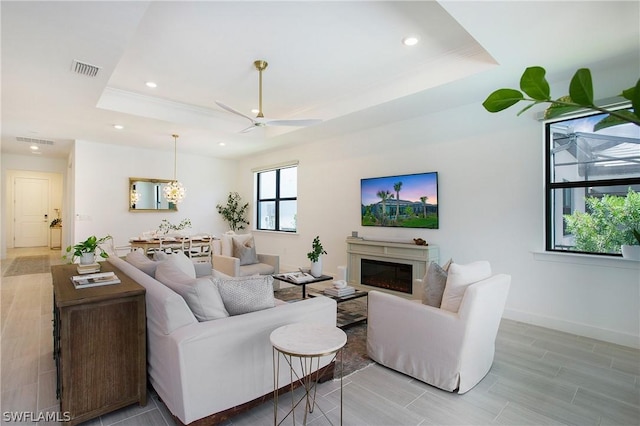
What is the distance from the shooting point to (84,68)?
3168 mm

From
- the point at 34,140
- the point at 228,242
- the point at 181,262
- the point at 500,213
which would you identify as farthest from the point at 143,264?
the point at 34,140

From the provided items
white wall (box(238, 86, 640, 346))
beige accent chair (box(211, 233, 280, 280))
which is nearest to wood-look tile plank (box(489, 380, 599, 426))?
white wall (box(238, 86, 640, 346))

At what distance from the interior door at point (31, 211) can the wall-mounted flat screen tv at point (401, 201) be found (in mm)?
10152

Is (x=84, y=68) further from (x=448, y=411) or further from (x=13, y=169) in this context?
(x=13, y=169)

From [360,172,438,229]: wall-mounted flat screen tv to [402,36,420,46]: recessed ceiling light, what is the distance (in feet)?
6.05

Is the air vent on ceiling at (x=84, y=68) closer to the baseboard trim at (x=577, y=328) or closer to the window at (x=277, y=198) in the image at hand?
the window at (x=277, y=198)

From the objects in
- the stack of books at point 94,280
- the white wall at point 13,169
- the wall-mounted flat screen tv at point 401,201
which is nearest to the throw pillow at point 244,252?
the wall-mounted flat screen tv at point 401,201

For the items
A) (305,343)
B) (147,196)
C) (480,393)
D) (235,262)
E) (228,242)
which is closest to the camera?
(305,343)

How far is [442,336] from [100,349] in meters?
2.20

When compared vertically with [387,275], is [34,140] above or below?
above

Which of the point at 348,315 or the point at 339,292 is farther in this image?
the point at 348,315

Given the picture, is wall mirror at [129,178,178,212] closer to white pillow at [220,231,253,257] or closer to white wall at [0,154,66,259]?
white pillow at [220,231,253,257]

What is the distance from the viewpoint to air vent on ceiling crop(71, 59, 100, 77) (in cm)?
309

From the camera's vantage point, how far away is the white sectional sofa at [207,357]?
1717 mm
